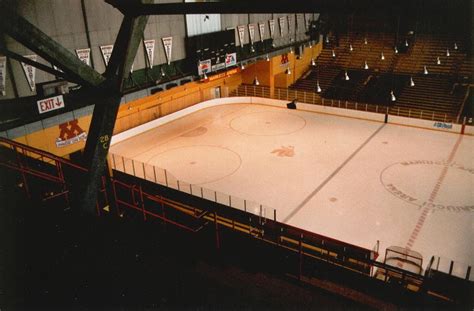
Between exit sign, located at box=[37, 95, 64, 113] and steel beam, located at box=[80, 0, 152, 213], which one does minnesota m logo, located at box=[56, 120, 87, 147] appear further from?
steel beam, located at box=[80, 0, 152, 213]


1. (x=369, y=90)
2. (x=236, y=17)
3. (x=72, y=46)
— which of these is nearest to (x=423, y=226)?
(x=72, y=46)

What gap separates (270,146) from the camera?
64.0 feet

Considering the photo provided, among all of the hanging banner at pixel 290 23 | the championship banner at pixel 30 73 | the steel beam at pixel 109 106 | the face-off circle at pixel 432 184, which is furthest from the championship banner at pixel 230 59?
the steel beam at pixel 109 106

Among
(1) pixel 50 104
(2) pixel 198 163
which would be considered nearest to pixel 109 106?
(1) pixel 50 104

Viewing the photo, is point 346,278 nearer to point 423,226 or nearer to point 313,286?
point 313,286

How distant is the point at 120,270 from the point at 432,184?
44.3 feet

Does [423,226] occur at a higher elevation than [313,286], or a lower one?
lower

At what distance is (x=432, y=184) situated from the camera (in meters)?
15.0

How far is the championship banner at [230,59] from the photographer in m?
21.6

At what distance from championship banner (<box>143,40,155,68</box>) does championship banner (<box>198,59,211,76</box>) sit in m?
2.71

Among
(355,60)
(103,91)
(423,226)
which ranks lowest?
(423,226)

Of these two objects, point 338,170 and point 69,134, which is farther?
point 69,134

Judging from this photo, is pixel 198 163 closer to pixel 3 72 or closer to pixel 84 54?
pixel 84 54

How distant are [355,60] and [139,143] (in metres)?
20.6
